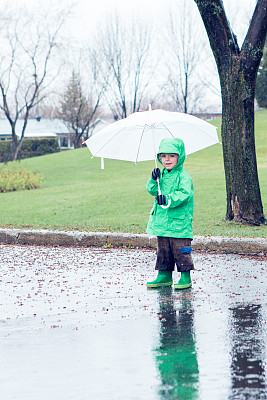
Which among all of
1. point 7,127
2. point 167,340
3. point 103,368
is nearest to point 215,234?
point 167,340

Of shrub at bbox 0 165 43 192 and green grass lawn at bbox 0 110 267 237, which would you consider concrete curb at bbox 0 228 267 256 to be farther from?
shrub at bbox 0 165 43 192

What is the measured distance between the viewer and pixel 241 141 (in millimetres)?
9742

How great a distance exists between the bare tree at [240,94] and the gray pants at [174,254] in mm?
3811

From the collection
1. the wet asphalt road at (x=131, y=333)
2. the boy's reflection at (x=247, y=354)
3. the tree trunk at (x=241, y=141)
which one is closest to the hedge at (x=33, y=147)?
the tree trunk at (x=241, y=141)

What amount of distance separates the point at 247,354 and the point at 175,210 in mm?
2397

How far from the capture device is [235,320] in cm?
475

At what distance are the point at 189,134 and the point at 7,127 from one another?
67602 mm

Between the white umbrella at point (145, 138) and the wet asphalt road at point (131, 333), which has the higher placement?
the white umbrella at point (145, 138)

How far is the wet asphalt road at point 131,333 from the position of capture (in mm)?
3375

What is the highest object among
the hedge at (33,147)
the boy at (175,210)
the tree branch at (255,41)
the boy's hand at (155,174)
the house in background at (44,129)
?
the house in background at (44,129)

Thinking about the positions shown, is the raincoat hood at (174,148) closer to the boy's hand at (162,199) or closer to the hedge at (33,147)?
the boy's hand at (162,199)

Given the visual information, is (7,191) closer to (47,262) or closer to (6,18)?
(47,262)

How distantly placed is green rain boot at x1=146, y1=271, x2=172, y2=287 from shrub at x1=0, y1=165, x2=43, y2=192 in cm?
1604

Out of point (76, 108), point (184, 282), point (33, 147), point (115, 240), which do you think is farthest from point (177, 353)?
point (76, 108)
